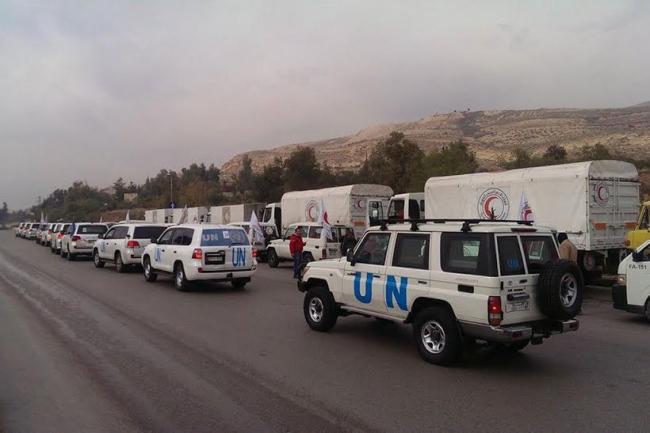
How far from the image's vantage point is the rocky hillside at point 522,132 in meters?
70.6

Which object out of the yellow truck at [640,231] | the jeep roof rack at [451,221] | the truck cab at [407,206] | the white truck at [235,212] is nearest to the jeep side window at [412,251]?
the jeep roof rack at [451,221]

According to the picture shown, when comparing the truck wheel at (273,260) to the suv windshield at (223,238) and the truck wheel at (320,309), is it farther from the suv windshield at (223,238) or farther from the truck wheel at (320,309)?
the truck wheel at (320,309)

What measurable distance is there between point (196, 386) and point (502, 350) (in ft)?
14.0

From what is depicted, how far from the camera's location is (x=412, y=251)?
300 inches

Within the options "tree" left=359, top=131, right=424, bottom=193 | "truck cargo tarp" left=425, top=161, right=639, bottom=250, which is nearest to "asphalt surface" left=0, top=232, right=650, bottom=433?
"truck cargo tarp" left=425, top=161, right=639, bottom=250

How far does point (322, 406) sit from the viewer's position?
5.52 m

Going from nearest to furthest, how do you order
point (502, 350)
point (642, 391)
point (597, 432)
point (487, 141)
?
point (597, 432) → point (642, 391) → point (502, 350) → point (487, 141)

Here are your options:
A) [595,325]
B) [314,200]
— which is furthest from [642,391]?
[314,200]

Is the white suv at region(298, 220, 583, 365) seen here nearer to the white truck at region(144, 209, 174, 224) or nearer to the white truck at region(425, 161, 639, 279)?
the white truck at region(425, 161, 639, 279)

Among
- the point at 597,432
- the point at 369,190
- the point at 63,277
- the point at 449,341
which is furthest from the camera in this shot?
the point at 369,190

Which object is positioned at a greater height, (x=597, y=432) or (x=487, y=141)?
(x=487, y=141)

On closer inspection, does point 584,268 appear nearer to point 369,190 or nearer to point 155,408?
point 369,190

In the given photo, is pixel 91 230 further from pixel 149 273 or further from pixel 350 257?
pixel 350 257

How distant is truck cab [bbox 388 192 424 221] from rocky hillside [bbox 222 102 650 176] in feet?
147
